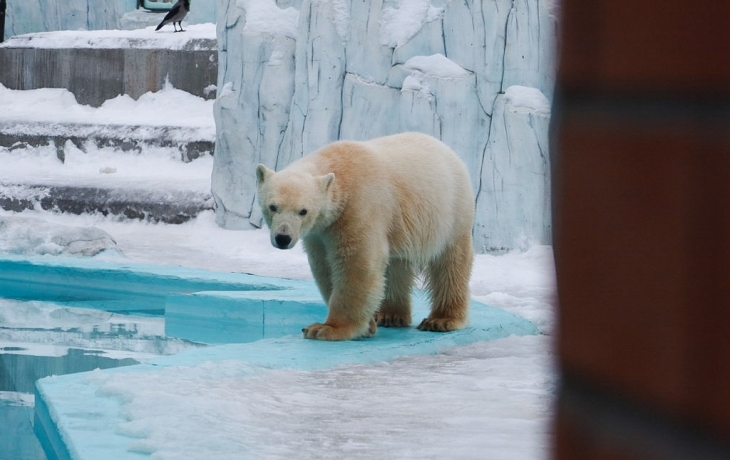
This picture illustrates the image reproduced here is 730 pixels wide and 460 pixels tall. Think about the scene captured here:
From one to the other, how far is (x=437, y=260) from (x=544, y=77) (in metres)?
4.22

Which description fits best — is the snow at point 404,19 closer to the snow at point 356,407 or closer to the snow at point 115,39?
the snow at point 356,407

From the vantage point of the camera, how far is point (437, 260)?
14.9 ft

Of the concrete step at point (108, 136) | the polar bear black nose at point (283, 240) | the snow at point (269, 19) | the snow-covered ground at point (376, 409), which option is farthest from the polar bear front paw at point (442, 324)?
the concrete step at point (108, 136)

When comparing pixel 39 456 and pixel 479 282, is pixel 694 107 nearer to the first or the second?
pixel 39 456

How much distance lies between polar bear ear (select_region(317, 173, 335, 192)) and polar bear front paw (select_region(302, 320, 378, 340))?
62 cm

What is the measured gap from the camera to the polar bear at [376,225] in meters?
3.98

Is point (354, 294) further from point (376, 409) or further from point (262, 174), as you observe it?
point (376, 409)

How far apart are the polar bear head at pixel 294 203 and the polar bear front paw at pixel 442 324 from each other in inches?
33.9

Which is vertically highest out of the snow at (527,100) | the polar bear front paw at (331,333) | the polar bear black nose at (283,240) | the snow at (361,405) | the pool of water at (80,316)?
the snow at (527,100)

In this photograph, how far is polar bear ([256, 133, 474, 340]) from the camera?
3.98m

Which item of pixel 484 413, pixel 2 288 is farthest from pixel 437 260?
pixel 2 288

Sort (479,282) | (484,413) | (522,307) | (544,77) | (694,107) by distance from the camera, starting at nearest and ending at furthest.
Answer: (694,107)
(484,413)
(522,307)
(479,282)
(544,77)

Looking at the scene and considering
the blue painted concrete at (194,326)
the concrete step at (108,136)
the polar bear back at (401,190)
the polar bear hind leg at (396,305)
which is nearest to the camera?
the blue painted concrete at (194,326)

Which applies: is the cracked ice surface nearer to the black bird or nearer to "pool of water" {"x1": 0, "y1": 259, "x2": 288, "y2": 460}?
"pool of water" {"x1": 0, "y1": 259, "x2": 288, "y2": 460}
